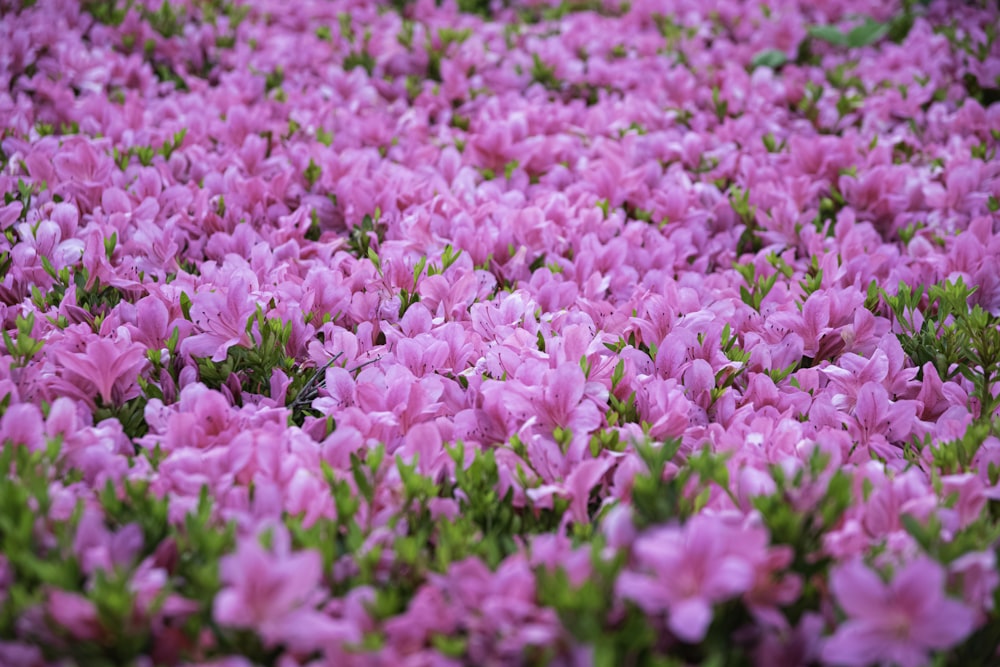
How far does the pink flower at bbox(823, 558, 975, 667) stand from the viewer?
135cm

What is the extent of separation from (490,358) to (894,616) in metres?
1.29

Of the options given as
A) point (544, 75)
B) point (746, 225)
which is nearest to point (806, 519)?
point (746, 225)

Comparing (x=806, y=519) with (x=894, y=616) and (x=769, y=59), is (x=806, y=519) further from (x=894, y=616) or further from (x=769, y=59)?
(x=769, y=59)

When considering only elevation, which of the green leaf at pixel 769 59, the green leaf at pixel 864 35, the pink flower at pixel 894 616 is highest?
the green leaf at pixel 864 35

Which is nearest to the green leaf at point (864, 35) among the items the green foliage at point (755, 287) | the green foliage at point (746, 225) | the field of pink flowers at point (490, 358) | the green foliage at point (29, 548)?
the field of pink flowers at point (490, 358)

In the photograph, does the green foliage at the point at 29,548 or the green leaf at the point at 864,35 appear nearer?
the green foliage at the point at 29,548

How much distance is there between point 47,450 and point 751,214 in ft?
9.71

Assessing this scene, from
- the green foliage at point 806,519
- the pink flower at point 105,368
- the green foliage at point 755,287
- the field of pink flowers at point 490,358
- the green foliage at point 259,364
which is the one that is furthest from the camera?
the green foliage at point 755,287

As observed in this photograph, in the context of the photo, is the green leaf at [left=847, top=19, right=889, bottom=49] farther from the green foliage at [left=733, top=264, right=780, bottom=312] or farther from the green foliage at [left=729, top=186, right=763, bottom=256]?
the green foliage at [left=733, top=264, right=780, bottom=312]

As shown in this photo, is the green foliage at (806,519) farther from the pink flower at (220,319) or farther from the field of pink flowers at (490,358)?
the pink flower at (220,319)

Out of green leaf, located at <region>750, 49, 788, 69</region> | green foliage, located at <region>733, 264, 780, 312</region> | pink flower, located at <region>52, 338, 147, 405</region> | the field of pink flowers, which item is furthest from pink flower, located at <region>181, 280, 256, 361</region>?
green leaf, located at <region>750, 49, 788, 69</region>

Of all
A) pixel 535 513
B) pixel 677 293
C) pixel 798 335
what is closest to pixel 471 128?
pixel 677 293

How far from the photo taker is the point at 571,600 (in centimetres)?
143

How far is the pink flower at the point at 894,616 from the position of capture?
1354mm
